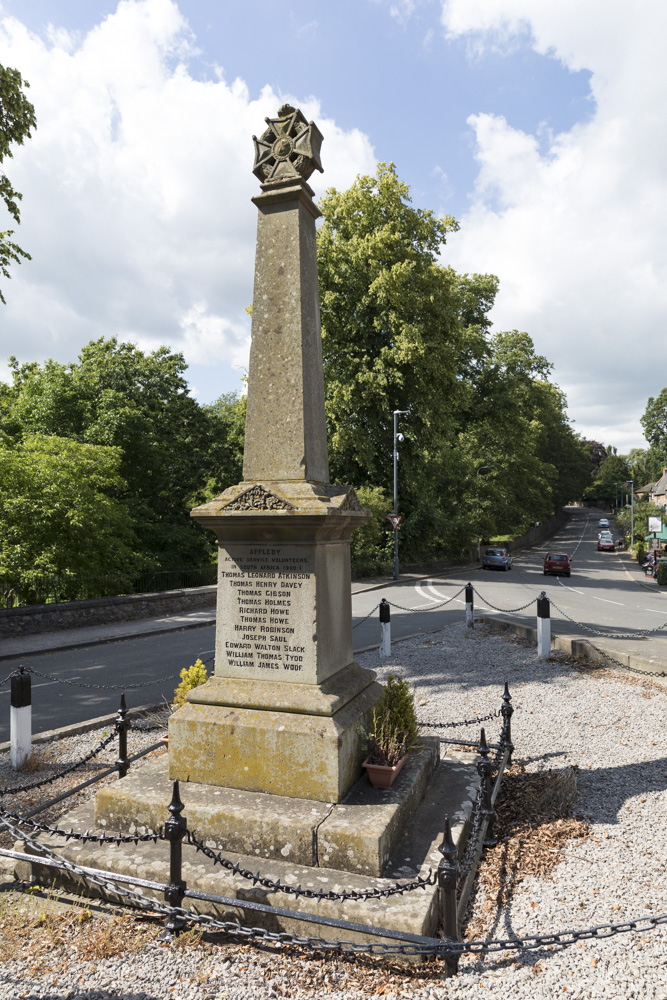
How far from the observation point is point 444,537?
3603cm

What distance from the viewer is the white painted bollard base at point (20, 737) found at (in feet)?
20.9

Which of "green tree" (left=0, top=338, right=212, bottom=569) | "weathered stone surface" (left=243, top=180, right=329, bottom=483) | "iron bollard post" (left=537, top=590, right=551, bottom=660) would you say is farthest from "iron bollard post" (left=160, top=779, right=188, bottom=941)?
"green tree" (left=0, top=338, right=212, bottom=569)

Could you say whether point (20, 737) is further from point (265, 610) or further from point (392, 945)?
point (392, 945)

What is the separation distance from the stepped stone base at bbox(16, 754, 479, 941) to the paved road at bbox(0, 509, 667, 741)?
4.08 m

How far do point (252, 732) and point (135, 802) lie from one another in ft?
3.39

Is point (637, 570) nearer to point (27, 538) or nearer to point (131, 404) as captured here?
point (131, 404)

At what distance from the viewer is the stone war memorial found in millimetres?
4004

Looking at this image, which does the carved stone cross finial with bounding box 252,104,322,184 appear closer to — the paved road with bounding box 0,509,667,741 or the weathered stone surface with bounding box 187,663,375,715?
the weathered stone surface with bounding box 187,663,375,715

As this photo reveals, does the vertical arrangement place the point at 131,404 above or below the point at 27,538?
above

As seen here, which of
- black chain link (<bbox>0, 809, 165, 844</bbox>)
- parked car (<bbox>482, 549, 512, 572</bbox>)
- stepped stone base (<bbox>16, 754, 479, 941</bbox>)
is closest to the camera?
stepped stone base (<bbox>16, 754, 479, 941</bbox>)

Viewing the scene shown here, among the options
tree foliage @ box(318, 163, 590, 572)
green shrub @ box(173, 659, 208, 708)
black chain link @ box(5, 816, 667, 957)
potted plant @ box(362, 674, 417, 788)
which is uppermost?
tree foliage @ box(318, 163, 590, 572)

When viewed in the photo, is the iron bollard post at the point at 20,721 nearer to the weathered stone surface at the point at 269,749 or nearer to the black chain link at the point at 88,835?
the black chain link at the point at 88,835

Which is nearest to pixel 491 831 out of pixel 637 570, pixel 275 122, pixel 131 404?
pixel 275 122

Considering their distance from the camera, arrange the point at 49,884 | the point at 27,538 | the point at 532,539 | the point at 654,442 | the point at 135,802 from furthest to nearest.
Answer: the point at 654,442 < the point at 532,539 < the point at 27,538 < the point at 135,802 < the point at 49,884
